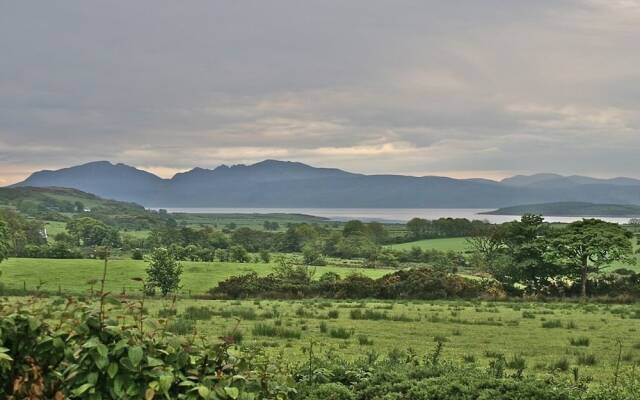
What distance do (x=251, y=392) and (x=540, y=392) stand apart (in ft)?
13.7

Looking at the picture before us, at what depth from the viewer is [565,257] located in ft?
178

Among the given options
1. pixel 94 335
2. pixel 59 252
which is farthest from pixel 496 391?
pixel 59 252

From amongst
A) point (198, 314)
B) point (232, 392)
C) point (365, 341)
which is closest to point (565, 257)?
point (198, 314)

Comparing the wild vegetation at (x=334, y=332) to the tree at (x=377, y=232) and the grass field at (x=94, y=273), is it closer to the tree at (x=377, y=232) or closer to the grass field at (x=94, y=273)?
the grass field at (x=94, y=273)

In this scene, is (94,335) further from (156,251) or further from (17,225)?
(17,225)

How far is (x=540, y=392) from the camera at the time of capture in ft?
22.9

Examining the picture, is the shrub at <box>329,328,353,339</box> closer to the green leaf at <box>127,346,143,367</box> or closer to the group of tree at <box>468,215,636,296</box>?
the green leaf at <box>127,346,143,367</box>

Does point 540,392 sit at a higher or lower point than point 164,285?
higher

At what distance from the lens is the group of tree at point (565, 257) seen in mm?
53500

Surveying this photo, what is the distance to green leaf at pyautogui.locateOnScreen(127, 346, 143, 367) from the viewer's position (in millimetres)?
4020

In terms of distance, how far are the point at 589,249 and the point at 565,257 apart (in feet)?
7.68

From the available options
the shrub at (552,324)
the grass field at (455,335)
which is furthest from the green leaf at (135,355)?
the shrub at (552,324)

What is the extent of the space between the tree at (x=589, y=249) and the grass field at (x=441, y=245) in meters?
55.4

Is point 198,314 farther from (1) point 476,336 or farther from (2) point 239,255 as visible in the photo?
(2) point 239,255
